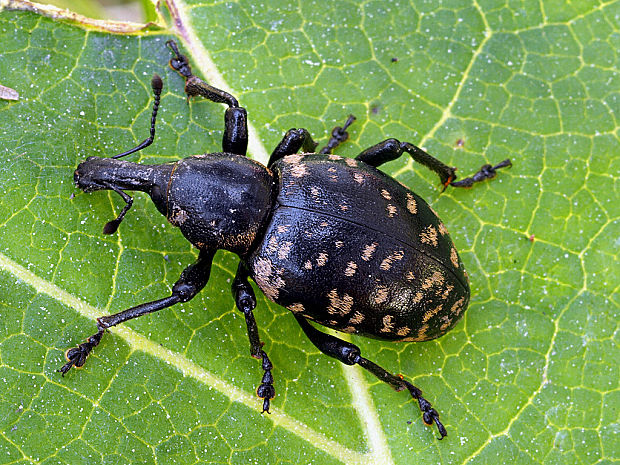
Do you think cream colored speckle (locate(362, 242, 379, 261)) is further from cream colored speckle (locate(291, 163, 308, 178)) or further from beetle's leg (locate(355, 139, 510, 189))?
beetle's leg (locate(355, 139, 510, 189))

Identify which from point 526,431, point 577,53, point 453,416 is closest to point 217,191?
point 453,416

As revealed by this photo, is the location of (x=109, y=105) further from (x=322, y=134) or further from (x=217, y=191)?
(x=322, y=134)

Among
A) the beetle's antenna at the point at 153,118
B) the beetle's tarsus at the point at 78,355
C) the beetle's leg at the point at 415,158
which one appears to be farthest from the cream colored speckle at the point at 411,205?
the beetle's tarsus at the point at 78,355

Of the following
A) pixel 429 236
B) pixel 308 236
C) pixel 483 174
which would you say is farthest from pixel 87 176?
pixel 483 174

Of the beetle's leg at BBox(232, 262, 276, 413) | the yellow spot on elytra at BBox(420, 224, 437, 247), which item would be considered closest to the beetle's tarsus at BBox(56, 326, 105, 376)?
the beetle's leg at BBox(232, 262, 276, 413)

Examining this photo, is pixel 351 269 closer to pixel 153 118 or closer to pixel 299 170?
pixel 299 170

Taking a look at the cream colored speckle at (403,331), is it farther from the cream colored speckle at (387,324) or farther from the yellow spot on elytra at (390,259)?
the yellow spot on elytra at (390,259)
